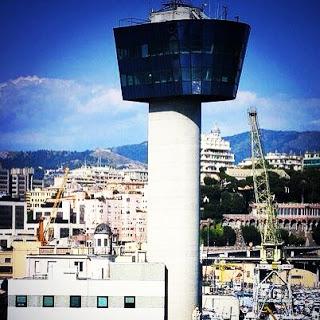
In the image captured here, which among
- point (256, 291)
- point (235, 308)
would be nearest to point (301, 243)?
point (256, 291)

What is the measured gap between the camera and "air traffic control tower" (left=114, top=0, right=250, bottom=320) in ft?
99.6

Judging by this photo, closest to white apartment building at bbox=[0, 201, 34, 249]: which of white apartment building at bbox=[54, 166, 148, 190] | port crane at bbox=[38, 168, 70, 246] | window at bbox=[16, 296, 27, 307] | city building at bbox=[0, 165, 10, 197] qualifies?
port crane at bbox=[38, 168, 70, 246]

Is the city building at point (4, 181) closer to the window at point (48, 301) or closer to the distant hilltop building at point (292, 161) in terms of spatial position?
the distant hilltop building at point (292, 161)

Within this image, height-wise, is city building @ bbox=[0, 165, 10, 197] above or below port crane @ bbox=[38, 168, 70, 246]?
above

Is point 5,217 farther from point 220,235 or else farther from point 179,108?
point 179,108

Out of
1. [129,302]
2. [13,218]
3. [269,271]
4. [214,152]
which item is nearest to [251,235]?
[13,218]

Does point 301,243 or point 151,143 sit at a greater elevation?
point 151,143

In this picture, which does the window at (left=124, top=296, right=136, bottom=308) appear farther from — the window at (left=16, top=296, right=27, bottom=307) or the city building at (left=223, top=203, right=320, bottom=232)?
the city building at (left=223, top=203, right=320, bottom=232)

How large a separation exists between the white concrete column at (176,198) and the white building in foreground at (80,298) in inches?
55.2

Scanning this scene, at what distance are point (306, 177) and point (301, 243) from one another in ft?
36.7

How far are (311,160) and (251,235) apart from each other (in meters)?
35.1

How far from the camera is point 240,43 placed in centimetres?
3136

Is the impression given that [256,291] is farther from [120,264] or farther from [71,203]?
[71,203]

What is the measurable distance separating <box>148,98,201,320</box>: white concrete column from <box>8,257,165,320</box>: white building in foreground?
1401mm
